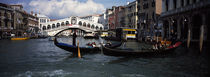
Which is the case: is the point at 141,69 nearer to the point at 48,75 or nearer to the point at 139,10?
the point at 48,75

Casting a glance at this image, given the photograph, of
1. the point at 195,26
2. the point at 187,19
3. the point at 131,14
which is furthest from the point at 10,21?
the point at 195,26

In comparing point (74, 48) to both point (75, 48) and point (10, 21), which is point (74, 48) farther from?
point (10, 21)

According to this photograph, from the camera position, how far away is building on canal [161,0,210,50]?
42.1 ft

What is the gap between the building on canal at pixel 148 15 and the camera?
2344 centimetres

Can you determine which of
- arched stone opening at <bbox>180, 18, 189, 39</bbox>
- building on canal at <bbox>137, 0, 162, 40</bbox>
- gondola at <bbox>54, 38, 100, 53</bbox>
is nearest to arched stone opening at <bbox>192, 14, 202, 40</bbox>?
arched stone opening at <bbox>180, 18, 189, 39</bbox>

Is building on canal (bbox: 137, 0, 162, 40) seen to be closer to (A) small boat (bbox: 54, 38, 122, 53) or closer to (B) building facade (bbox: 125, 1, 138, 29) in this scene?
(B) building facade (bbox: 125, 1, 138, 29)

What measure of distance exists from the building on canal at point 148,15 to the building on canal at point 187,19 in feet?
14.2

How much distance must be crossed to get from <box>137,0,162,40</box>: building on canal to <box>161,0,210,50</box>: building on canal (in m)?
4.32

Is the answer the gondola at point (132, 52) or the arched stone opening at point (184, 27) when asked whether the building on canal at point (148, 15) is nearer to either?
the arched stone opening at point (184, 27)

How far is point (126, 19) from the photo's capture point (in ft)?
112

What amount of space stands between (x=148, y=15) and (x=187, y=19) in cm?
1026

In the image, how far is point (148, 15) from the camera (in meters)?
25.2

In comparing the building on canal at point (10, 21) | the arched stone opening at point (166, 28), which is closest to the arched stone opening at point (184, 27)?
the arched stone opening at point (166, 28)

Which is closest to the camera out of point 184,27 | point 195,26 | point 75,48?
point 75,48
